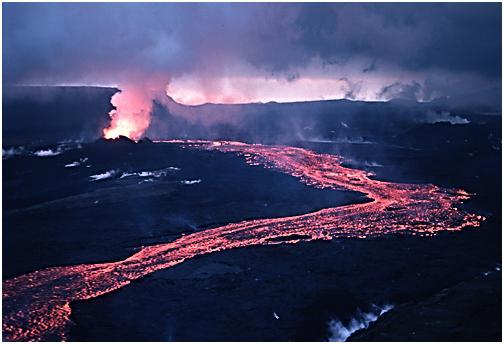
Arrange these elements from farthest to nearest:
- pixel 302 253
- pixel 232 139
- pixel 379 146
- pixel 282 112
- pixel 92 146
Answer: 1. pixel 282 112
2. pixel 232 139
3. pixel 379 146
4. pixel 92 146
5. pixel 302 253

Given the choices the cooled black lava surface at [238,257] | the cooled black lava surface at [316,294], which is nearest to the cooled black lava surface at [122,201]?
the cooled black lava surface at [238,257]

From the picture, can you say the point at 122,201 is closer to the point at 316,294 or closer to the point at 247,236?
the point at 247,236

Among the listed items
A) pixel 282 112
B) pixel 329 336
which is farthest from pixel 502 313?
pixel 282 112

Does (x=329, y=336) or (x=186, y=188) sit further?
(x=186, y=188)

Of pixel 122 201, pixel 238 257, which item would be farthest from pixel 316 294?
pixel 122 201

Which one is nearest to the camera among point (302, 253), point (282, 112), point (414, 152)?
point (302, 253)

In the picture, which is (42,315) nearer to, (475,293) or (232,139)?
(475,293)

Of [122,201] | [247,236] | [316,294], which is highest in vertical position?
[122,201]

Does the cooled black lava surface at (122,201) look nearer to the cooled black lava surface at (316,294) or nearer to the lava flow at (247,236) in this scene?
the lava flow at (247,236)
